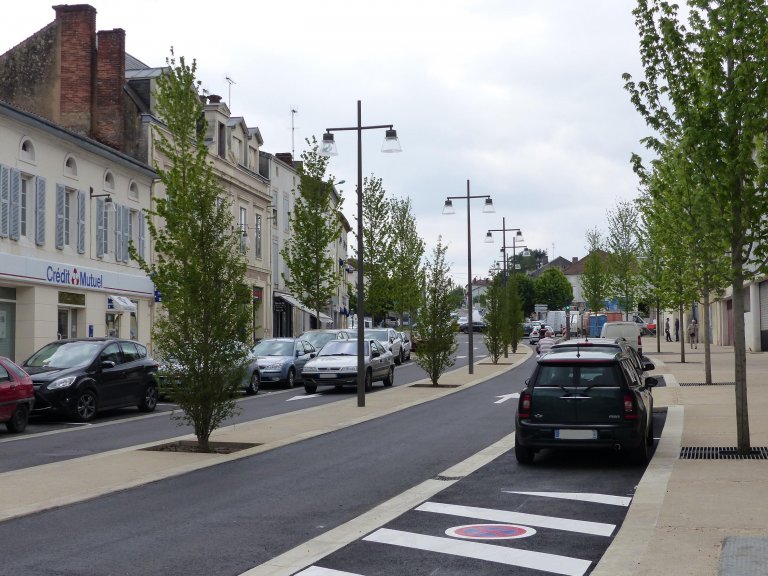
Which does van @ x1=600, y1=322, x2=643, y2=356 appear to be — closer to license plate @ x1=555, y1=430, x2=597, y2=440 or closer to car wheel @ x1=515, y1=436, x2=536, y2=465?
car wheel @ x1=515, y1=436, x2=536, y2=465

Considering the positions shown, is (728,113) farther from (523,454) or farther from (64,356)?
(64,356)

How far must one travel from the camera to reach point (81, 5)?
127ft

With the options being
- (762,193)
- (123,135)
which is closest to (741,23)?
(762,193)

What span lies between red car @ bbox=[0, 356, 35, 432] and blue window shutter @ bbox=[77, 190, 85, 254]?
16780 millimetres

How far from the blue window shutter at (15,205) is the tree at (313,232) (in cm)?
1871

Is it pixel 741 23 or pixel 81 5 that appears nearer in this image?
pixel 741 23

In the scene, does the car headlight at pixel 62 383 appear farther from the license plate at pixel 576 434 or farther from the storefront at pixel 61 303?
the license plate at pixel 576 434

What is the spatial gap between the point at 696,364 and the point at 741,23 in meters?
27.1

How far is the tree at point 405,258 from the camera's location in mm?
65875

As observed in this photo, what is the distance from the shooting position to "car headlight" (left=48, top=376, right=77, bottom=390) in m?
19.8

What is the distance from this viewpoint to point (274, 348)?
3275 centimetres

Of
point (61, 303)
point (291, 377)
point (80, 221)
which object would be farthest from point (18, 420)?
point (80, 221)

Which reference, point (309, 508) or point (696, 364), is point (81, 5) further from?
point (309, 508)

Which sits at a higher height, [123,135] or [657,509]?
[123,135]
